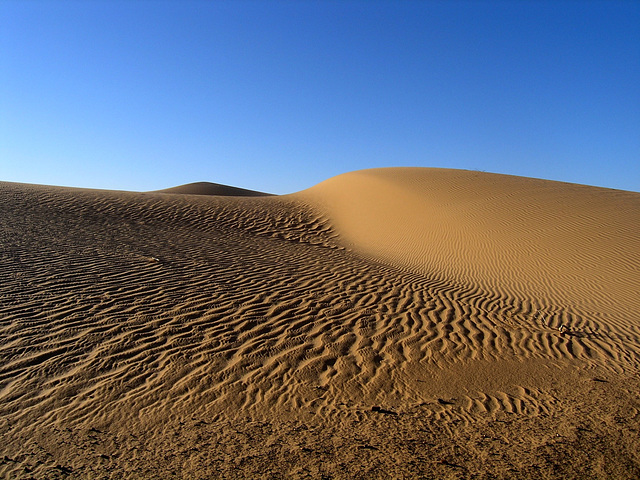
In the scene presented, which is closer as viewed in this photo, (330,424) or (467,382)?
(330,424)

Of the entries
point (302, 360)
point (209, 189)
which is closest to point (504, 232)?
point (302, 360)

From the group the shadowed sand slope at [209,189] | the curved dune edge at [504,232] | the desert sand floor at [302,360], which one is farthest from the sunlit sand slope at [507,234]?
the shadowed sand slope at [209,189]

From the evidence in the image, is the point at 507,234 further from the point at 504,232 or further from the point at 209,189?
the point at 209,189

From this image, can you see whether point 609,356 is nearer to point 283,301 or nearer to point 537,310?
point 537,310

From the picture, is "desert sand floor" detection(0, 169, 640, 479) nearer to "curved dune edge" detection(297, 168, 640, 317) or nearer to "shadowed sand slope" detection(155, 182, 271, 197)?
"curved dune edge" detection(297, 168, 640, 317)

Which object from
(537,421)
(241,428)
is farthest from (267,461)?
(537,421)

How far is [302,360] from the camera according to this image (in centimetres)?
534

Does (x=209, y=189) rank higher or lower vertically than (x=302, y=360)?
higher

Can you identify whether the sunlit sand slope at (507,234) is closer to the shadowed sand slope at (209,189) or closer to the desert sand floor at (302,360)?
the desert sand floor at (302,360)

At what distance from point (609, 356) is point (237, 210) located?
15390 millimetres

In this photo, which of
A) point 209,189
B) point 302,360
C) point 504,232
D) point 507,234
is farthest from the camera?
point 209,189

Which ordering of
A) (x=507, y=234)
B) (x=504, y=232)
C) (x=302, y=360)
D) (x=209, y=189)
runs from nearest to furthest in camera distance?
1. (x=302, y=360)
2. (x=507, y=234)
3. (x=504, y=232)
4. (x=209, y=189)

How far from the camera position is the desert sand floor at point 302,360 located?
139 inches

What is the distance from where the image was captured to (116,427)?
381 centimetres
